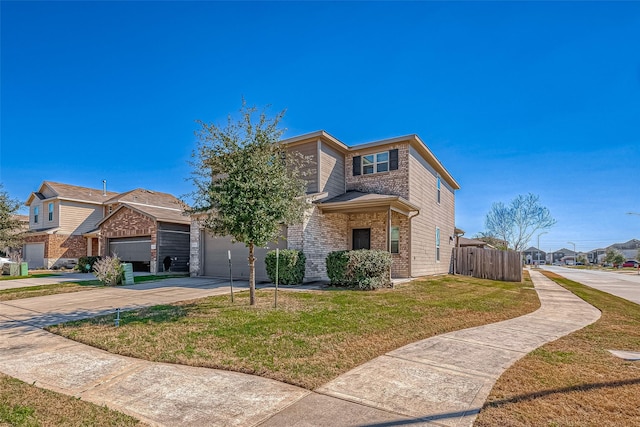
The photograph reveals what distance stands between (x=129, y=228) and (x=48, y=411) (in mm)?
18918

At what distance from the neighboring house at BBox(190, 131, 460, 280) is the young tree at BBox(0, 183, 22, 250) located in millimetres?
11896

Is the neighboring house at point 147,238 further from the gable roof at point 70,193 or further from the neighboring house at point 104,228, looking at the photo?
the gable roof at point 70,193

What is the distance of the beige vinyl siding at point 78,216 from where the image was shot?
87.7ft

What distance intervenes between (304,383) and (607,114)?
18.3 metres

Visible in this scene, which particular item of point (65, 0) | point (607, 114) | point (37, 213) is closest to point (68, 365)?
point (65, 0)

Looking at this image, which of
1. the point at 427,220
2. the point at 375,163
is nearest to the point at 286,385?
the point at 375,163

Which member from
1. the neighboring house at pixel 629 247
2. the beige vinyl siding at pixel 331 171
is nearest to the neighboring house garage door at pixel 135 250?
the beige vinyl siding at pixel 331 171

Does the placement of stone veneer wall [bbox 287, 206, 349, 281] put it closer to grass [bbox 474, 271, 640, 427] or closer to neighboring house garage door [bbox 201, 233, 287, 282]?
neighboring house garage door [bbox 201, 233, 287, 282]

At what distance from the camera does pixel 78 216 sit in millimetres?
27625

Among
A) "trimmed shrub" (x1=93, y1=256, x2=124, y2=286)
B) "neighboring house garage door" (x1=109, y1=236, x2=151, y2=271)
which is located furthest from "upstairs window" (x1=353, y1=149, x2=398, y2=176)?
"neighboring house garage door" (x1=109, y1=236, x2=151, y2=271)

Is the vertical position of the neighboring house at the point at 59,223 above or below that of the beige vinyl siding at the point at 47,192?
below

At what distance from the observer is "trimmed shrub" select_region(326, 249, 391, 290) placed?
11836mm

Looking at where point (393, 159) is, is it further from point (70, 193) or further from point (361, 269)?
point (70, 193)

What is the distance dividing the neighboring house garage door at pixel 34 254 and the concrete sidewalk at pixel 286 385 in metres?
24.5
